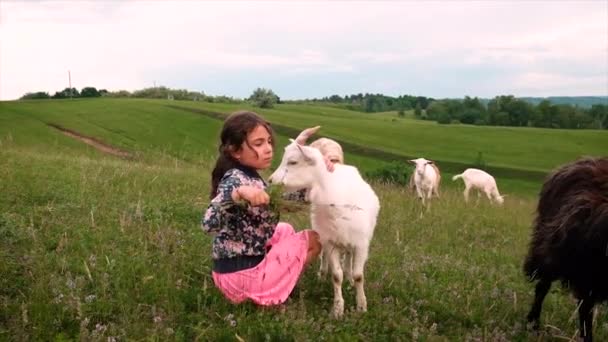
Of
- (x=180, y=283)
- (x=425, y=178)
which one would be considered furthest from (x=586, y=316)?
(x=425, y=178)

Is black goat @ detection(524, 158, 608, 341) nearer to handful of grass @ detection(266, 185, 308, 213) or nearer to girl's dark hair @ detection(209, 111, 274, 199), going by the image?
handful of grass @ detection(266, 185, 308, 213)

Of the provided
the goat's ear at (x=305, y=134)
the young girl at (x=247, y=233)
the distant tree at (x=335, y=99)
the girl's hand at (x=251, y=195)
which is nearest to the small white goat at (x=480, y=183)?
the goat's ear at (x=305, y=134)

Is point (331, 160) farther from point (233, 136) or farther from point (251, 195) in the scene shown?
point (251, 195)

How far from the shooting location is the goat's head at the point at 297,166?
18.0ft

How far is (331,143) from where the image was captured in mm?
6836

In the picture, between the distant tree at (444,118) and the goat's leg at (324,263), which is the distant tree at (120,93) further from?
the goat's leg at (324,263)

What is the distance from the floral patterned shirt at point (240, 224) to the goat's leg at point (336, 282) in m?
0.73

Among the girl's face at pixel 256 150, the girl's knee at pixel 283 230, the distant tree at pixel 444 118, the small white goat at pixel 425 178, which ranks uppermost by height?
the girl's face at pixel 256 150

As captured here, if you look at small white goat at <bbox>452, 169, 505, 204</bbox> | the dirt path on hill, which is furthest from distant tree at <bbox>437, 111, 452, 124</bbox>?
small white goat at <bbox>452, 169, 505, 204</bbox>

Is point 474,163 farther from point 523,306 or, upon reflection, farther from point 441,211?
point 523,306

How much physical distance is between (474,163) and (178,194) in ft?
150

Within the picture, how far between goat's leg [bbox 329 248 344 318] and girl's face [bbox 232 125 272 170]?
119 cm

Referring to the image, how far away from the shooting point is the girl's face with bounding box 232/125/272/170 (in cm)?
517

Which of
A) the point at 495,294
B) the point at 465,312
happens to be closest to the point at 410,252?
the point at 495,294
